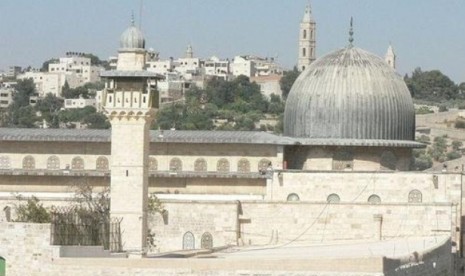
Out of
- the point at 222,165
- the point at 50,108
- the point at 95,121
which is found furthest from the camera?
the point at 50,108

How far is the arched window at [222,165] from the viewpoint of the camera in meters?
48.5

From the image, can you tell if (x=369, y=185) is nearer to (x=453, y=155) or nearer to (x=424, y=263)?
(x=424, y=263)

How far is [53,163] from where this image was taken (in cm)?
4916

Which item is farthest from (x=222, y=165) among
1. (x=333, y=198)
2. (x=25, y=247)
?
(x=25, y=247)

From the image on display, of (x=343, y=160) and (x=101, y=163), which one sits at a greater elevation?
(x=343, y=160)

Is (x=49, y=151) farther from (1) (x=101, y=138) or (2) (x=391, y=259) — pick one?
(2) (x=391, y=259)

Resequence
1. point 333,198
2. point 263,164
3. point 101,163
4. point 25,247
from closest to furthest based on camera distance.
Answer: point 25,247
point 333,198
point 263,164
point 101,163

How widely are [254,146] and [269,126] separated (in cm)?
6719

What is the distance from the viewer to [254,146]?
159ft

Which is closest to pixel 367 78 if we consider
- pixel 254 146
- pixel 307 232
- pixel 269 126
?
pixel 254 146

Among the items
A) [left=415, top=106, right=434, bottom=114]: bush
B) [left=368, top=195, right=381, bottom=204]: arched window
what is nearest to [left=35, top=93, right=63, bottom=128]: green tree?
[left=415, top=106, right=434, bottom=114]: bush

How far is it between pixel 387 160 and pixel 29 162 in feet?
35.3

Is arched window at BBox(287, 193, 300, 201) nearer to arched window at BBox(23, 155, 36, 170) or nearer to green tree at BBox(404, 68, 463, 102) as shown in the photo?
arched window at BBox(23, 155, 36, 170)

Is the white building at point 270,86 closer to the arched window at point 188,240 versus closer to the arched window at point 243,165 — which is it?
the arched window at point 243,165
